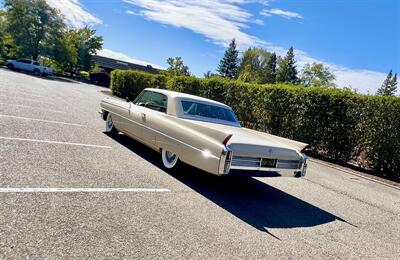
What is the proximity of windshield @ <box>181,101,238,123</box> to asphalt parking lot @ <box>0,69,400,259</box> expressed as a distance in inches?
45.2

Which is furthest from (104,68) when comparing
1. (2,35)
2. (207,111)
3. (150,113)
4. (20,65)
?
(207,111)

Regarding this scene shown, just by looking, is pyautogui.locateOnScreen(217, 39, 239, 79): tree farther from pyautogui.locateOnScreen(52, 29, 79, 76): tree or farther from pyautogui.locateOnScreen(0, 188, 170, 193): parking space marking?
pyautogui.locateOnScreen(0, 188, 170, 193): parking space marking

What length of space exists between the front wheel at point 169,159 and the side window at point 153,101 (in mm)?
828

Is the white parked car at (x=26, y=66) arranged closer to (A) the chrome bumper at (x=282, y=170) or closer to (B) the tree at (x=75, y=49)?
(B) the tree at (x=75, y=49)

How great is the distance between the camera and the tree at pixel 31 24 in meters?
38.7

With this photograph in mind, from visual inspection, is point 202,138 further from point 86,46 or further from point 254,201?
point 86,46

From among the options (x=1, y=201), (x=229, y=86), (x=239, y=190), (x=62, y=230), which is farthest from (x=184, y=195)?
(x=229, y=86)

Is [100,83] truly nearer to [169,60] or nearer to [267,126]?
[169,60]

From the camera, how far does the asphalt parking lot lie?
119 inches

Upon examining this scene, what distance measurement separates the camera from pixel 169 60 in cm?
3753

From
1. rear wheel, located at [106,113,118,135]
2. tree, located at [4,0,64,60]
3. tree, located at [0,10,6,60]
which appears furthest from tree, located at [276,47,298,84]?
rear wheel, located at [106,113,118,135]

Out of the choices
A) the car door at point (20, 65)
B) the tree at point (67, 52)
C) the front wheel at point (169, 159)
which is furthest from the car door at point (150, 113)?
the tree at point (67, 52)

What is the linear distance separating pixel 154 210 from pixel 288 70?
69.0m

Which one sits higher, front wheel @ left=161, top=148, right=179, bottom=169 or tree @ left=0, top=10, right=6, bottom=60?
tree @ left=0, top=10, right=6, bottom=60
